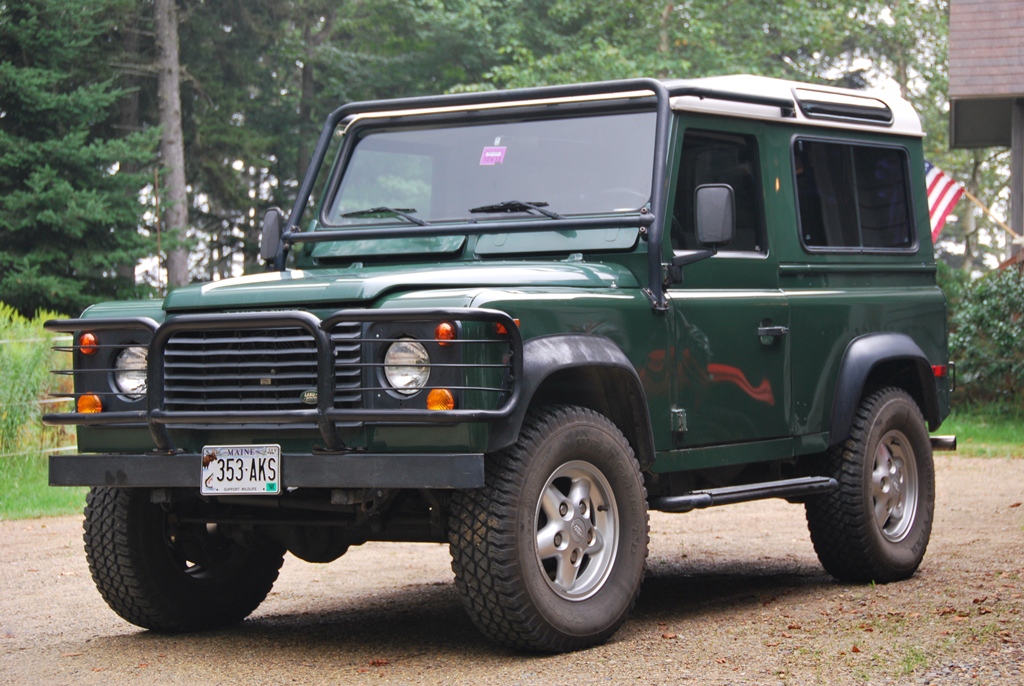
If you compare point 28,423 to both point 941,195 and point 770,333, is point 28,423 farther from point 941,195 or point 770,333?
point 941,195

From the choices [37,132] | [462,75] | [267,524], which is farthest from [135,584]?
[462,75]

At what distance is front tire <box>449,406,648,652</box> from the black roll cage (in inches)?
34.5

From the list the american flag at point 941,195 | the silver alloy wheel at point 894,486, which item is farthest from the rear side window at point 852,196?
the american flag at point 941,195

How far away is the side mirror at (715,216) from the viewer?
608 centimetres

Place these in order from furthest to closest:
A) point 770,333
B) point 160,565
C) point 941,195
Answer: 1. point 941,195
2. point 770,333
3. point 160,565

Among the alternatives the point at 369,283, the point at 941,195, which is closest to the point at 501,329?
the point at 369,283

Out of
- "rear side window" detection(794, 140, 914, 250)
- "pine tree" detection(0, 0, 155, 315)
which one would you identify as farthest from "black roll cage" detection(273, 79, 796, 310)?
"pine tree" detection(0, 0, 155, 315)

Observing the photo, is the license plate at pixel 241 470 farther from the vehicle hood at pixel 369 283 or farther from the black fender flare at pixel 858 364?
the black fender flare at pixel 858 364

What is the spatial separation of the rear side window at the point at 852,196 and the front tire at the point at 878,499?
2.98 feet

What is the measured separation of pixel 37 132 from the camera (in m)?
22.6

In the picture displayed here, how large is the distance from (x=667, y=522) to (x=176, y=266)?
59.2ft

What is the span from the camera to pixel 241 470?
5.38m

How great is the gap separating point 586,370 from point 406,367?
932 millimetres

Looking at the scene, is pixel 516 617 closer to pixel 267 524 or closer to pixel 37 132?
pixel 267 524
